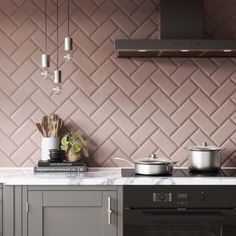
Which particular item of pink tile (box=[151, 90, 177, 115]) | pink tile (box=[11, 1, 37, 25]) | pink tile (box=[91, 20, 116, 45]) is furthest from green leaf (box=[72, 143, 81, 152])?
pink tile (box=[11, 1, 37, 25])

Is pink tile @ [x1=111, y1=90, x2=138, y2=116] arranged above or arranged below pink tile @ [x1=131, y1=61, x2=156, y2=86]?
below

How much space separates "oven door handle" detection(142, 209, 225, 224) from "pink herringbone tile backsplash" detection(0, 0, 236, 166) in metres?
0.69

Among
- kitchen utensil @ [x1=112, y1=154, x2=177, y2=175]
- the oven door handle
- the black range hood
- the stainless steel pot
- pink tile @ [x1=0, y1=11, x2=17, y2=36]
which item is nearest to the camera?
the oven door handle

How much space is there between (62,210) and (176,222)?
723 mm

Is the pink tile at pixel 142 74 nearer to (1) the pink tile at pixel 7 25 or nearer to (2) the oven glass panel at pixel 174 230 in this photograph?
(1) the pink tile at pixel 7 25

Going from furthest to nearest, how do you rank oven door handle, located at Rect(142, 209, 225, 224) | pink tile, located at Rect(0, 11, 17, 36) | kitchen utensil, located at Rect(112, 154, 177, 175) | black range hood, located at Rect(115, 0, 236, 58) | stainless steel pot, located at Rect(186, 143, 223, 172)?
pink tile, located at Rect(0, 11, 17, 36) → black range hood, located at Rect(115, 0, 236, 58) → stainless steel pot, located at Rect(186, 143, 223, 172) → kitchen utensil, located at Rect(112, 154, 177, 175) → oven door handle, located at Rect(142, 209, 225, 224)

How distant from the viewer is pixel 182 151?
3801mm

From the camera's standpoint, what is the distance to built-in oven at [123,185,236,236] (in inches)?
124

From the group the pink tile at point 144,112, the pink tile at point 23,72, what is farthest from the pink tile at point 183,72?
the pink tile at point 23,72

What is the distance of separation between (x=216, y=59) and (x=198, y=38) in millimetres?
327

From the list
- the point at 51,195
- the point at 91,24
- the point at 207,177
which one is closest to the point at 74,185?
the point at 51,195

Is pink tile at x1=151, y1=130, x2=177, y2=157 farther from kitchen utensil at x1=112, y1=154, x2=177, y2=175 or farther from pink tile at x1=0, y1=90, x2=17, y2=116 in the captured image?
pink tile at x1=0, y1=90, x2=17, y2=116

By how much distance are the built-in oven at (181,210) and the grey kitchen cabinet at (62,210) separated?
0.34ft

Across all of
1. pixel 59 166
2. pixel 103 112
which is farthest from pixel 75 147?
pixel 103 112
